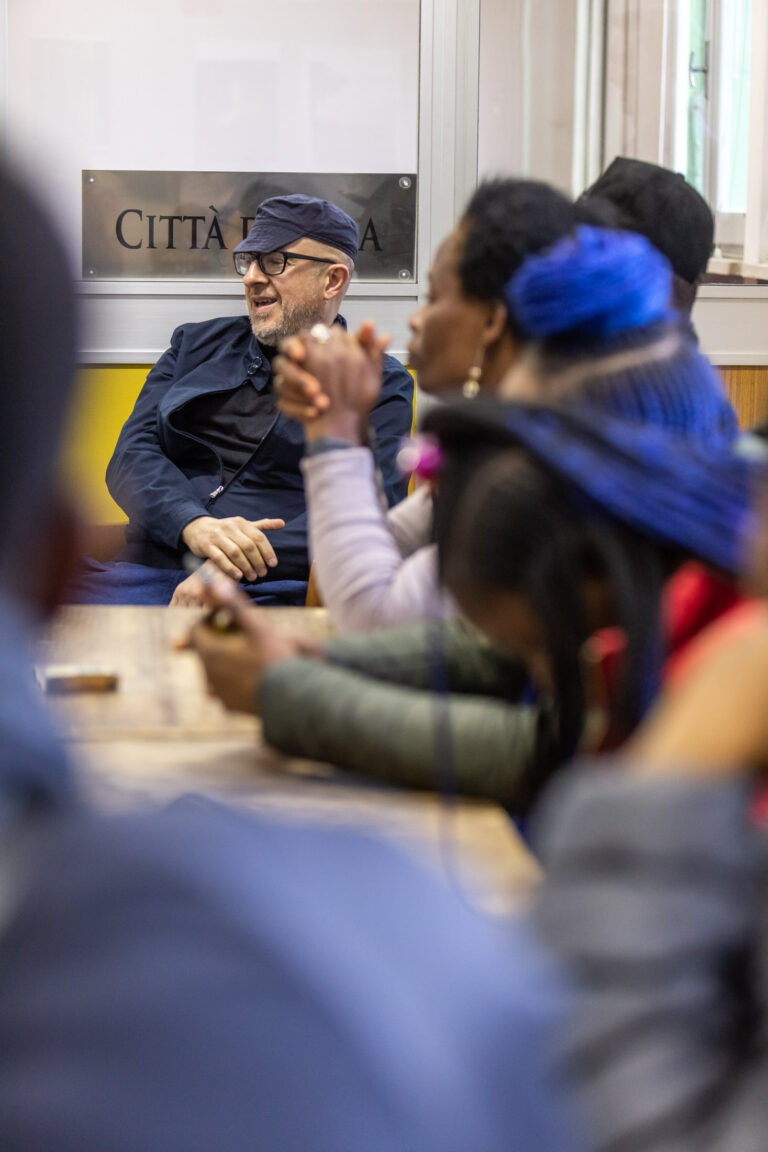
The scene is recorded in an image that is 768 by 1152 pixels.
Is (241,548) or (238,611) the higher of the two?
(238,611)

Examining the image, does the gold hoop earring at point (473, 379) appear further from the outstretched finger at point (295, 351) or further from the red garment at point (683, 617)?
the red garment at point (683, 617)

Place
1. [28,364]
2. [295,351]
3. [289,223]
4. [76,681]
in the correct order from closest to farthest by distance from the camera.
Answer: [28,364]
[76,681]
[295,351]
[289,223]

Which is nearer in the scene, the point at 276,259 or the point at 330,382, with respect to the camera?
the point at 330,382

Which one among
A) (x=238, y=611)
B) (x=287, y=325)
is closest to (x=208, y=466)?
(x=287, y=325)

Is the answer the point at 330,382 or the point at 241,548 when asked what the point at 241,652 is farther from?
the point at 241,548

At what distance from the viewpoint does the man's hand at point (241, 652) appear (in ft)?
4.51

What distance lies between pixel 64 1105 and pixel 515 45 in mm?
4401

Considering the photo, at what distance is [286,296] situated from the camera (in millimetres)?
3676

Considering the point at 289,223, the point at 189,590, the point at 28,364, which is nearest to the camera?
the point at 28,364

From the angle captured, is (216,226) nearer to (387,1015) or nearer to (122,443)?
(122,443)

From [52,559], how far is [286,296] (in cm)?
320

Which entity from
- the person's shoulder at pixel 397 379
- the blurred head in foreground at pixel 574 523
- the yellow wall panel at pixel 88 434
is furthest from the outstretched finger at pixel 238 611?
the person's shoulder at pixel 397 379

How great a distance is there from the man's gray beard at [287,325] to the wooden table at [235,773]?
2.01 meters

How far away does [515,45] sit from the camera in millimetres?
4293
